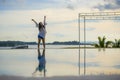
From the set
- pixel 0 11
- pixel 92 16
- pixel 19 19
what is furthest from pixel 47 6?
pixel 92 16

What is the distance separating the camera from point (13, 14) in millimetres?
9719

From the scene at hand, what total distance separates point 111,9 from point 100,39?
3042 millimetres

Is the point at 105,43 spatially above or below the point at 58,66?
above

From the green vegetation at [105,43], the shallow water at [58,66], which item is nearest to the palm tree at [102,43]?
the green vegetation at [105,43]

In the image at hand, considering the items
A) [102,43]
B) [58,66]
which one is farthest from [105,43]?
[58,66]

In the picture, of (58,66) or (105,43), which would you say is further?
(105,43)

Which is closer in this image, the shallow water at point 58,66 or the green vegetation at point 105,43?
the shallow water at point 58,66

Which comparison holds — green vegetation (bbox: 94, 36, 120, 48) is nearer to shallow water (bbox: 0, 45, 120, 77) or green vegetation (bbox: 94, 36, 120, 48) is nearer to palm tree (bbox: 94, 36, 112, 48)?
palm tree (bbox: 94, 36, 112, 48)

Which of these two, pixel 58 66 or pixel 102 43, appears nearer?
pixel 58 66

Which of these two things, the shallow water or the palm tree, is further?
the palm tree

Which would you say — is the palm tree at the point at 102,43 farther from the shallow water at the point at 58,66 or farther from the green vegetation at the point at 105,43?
the shallow water at the point at 58,66

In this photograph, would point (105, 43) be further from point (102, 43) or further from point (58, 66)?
point (58, 66)

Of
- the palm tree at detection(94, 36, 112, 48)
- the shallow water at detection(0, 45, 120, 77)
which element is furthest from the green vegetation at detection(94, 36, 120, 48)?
the shallow water at detection(0, 45, 120, 77)

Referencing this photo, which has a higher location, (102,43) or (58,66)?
(102,43)
